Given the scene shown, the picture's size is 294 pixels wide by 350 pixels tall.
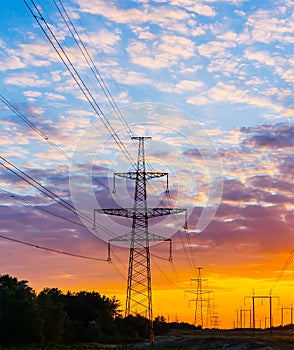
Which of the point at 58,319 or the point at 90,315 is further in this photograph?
the point at 90,315

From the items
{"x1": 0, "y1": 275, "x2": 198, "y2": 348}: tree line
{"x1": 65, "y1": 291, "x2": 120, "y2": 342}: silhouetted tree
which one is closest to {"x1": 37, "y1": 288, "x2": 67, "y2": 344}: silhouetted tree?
{"x1": 0, "y1": 275, "x2": 198, "y2": 348}: tree line

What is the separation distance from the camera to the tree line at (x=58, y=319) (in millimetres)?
94938

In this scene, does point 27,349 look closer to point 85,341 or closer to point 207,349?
point 207,349

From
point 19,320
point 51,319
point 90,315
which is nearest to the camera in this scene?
point 19,320

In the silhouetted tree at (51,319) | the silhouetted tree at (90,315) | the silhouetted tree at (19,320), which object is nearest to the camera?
the silhouetted tree at (19,320)

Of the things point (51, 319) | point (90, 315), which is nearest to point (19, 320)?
point (51, 319)

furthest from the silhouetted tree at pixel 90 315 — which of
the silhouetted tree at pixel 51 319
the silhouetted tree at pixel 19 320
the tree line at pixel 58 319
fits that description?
the silhouetted tree at pixel 19 320

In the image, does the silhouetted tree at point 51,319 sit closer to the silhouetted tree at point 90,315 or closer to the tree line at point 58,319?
the tree line at point 58,319

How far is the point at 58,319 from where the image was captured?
107375 mm

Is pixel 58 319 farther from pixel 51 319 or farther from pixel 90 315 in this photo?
pixel 90 315

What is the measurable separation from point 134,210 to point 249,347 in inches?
1063

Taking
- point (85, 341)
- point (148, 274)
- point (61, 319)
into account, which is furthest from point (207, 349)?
point (85, 341)

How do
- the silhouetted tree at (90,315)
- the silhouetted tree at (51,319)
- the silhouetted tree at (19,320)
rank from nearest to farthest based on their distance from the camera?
the silhouetted tree at (19,320) → the silhouetted tree at (51,319) → the silhouetted tree at (90,315)

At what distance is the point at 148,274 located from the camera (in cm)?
7056
